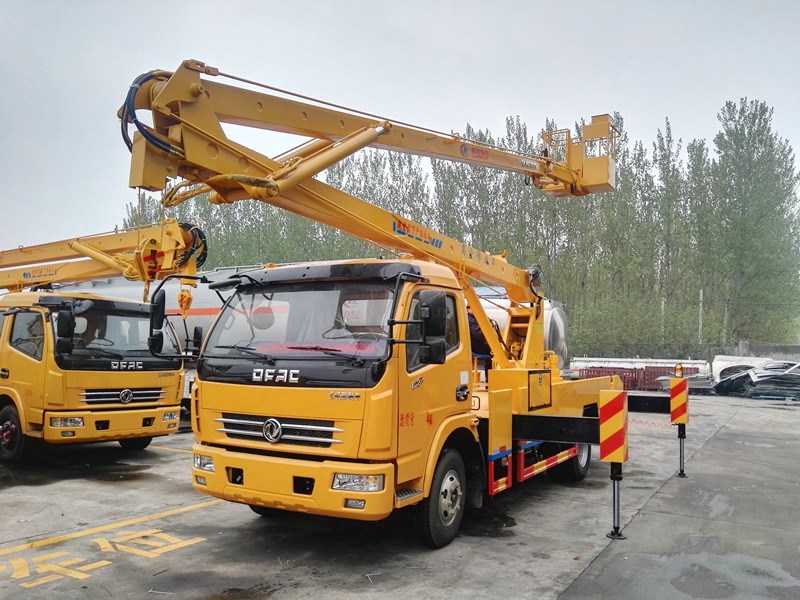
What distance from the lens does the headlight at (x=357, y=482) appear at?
4781mm

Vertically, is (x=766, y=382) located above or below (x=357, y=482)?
below

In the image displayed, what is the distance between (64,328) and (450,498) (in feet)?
18.9

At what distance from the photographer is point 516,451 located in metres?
6.93

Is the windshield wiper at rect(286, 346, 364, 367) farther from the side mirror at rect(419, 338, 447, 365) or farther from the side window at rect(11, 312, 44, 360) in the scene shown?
the side window at rect(11, 312, 44, 360)

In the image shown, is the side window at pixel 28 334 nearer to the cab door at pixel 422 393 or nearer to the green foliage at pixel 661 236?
the cab door at pixel 422 393

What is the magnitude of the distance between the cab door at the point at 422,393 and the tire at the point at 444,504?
326 mm

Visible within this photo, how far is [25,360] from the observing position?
9.30 meters

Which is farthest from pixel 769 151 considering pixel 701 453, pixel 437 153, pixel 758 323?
pixel 437 153

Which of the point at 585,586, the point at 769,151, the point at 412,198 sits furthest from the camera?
the point at 412,198

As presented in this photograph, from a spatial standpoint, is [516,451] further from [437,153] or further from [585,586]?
[437,153]

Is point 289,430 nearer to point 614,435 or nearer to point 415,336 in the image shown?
point 415,336

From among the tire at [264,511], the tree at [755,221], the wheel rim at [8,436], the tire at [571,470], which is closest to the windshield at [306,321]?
the tire at [264,511]

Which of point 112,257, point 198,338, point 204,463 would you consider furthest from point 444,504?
point 112,257

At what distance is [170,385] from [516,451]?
587cm
